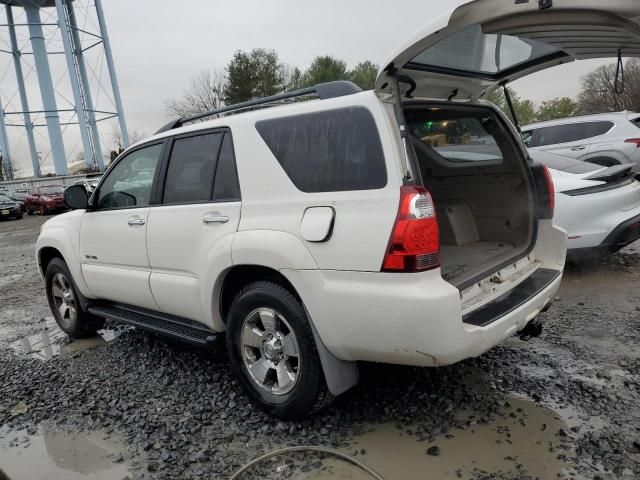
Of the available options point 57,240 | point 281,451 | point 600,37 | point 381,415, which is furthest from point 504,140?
point 57,240

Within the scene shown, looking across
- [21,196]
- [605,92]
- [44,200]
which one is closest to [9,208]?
[44,200]

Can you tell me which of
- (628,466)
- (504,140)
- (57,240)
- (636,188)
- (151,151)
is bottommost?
(628,466)

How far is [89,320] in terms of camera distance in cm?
482

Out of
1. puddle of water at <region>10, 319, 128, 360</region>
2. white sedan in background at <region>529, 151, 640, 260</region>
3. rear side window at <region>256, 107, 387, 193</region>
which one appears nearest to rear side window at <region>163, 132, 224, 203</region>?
rear side window at <region>256, 107, 387, 193</region>

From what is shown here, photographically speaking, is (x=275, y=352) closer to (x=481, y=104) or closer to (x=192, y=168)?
(x=192, y=168)

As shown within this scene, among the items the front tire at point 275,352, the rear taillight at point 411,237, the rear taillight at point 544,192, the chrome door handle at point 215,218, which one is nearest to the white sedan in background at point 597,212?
the rear taillight at point 544,192

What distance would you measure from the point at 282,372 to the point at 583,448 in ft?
5.53

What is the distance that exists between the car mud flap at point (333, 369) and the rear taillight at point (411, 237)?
1.97ft

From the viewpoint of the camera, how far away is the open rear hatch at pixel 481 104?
7.59ft

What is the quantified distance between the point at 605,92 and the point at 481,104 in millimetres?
46809

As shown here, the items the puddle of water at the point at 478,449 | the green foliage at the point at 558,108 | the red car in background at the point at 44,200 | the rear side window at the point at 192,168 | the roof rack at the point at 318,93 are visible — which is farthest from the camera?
the green foliage at the point at 558,108

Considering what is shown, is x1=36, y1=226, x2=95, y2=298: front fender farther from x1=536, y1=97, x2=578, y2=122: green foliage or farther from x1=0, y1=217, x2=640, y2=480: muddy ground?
x1=536, y1=97, x2=578, y2=122: green foliage

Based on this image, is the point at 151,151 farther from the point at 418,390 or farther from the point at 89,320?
the point at 418,390

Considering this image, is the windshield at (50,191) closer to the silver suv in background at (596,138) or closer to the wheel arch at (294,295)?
the silver suv in background at (596,138)
